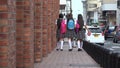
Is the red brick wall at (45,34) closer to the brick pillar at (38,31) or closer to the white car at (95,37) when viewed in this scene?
the brick pillar at (38,31)

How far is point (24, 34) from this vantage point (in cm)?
Answer: 1221

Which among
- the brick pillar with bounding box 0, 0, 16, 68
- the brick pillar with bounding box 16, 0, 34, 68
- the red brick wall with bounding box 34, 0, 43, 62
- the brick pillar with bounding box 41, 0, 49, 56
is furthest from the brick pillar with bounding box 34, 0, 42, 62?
the brick pillar with bounding box 0, 0, 16, 68

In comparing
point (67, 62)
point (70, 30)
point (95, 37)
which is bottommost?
point (95, 37)

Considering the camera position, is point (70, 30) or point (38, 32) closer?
point (38, 32)

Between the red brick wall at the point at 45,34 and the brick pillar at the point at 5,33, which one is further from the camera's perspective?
the red brick wall at the point at 45,34

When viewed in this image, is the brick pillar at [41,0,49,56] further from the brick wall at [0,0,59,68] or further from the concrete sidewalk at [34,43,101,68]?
the concrete sidewalk at [34,43,101,68]

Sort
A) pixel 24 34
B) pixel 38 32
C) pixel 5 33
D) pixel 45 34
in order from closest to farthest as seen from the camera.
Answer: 1. pixel 5 33
2. pixel 24 34
3. pixel 38 32
4. pixel 45 34

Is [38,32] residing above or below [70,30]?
above

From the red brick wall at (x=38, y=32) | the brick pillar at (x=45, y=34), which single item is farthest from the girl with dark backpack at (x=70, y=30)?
the red brick wall at (x=38, y=32)

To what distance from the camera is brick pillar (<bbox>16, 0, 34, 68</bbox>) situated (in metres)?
12.2

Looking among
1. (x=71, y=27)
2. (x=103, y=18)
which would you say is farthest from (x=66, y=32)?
(x=103, y=18)

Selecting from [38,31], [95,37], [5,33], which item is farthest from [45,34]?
[95,37]

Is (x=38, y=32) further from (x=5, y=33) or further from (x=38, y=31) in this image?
(x=5, y=33)

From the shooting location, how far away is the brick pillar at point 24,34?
1216cm
